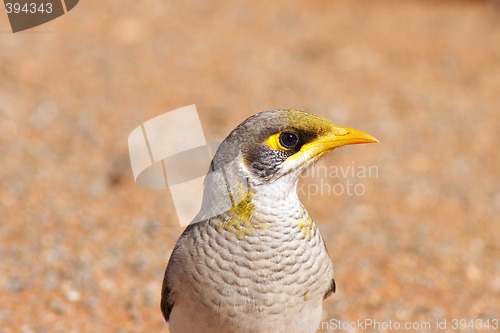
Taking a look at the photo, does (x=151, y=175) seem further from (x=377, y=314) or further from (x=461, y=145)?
(x=461, y=145)

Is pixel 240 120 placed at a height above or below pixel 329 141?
below

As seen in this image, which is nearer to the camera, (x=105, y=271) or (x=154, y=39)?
(x=105, y=271)

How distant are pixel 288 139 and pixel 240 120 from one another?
676 centimetres

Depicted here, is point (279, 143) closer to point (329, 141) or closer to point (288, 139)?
point (288, 139)

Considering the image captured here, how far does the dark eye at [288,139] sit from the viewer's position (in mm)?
4617

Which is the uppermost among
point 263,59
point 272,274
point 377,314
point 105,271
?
point 263,59

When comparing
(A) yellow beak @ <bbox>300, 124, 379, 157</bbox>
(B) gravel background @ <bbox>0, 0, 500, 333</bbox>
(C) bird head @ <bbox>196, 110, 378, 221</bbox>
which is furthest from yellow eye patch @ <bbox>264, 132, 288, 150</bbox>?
(B) gravel background @ <bbox>0, 0, 500, 333</bbox>

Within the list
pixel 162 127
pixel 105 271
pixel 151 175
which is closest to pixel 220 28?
pixel 162 127

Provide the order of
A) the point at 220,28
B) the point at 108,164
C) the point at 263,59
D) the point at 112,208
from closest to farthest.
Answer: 1. the point at 112,208
2. the point at 108,164
3. the point at 263,59
4. the point at 220,28

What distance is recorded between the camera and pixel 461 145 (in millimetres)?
11867

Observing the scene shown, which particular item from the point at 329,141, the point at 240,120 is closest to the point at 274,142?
the point at 329,141

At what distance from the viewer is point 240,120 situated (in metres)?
11.4

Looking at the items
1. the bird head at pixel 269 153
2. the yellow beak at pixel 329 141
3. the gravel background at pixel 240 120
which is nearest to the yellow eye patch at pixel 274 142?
the bird head at pixel 269 153

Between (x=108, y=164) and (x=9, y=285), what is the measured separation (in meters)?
3.27
